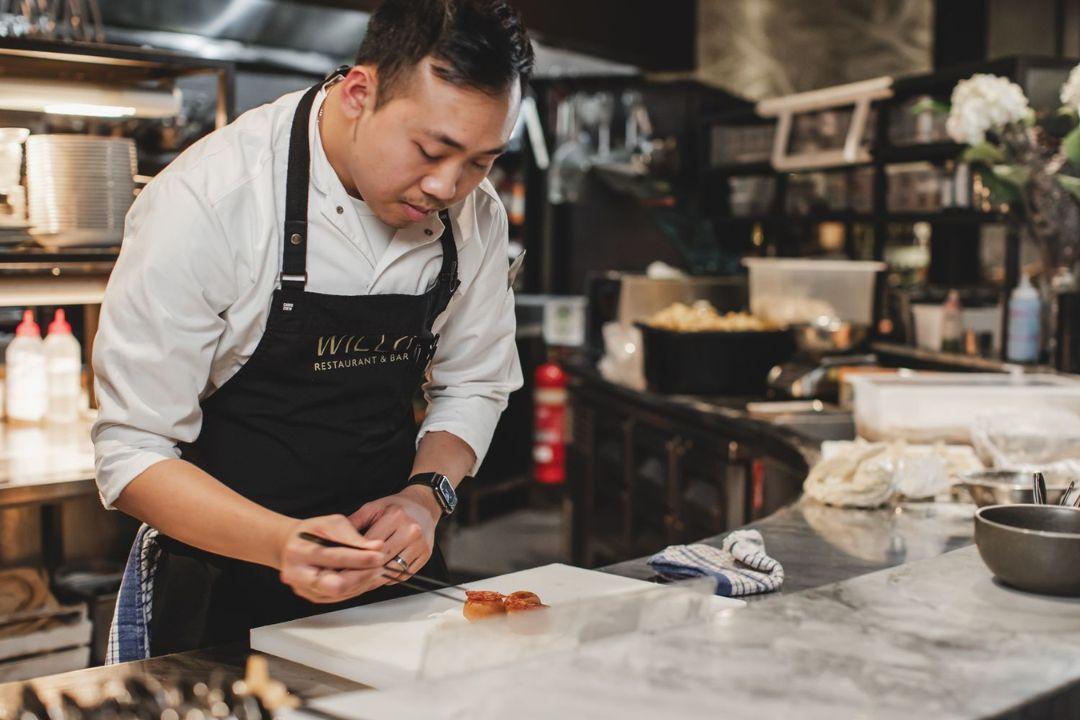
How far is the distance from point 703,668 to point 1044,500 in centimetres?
87

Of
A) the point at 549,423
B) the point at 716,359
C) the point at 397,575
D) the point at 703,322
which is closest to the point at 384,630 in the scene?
the point at 397,575

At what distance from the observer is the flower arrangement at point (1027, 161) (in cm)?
349

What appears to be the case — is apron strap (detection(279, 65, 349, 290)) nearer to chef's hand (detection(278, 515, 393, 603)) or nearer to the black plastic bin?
chef's hand (detection(278, 515, 393, 603))

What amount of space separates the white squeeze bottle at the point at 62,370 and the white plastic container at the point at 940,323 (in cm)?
284

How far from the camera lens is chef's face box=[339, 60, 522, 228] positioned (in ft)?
5.16

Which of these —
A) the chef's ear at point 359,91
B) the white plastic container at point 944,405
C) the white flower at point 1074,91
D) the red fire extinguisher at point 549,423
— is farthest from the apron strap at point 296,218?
the red fire extinguisher at point 549,423

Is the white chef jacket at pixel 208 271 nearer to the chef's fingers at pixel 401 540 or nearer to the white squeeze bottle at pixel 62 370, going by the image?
the chef's fingers at pixel 401 540

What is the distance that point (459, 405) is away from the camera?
80.4 inches

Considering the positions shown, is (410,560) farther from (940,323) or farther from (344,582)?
(940,323)

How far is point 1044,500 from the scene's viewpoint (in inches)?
70.7

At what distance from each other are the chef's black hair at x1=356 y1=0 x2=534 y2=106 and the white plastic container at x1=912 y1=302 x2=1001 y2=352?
2.86 m

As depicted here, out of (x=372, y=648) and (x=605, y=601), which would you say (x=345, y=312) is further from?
(x=605, y=601)

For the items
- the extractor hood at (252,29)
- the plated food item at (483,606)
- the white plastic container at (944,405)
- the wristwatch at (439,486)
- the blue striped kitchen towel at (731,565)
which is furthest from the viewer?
the extractor hood at (252,29)

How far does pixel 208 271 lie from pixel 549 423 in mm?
5509
